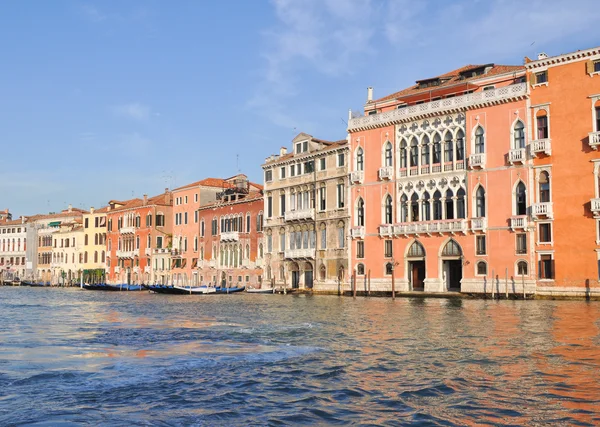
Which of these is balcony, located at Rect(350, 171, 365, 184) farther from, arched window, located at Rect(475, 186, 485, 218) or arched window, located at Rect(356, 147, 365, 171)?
arched window, located at Rect(475, 186, 485, 218)

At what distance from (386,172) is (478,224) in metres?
6.27

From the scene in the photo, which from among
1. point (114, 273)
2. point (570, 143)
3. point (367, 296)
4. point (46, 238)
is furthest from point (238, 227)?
point (46, 238)

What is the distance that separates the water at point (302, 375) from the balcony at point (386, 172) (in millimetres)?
19058

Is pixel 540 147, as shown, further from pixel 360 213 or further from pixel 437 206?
pixel 360 213

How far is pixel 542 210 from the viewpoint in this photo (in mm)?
28609

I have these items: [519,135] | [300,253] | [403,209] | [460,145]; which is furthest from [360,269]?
[519,135]

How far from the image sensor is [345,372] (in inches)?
366

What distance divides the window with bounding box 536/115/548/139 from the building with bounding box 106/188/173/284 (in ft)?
112

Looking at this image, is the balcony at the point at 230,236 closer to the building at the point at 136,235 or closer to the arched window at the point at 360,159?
the building at the point at 136,235

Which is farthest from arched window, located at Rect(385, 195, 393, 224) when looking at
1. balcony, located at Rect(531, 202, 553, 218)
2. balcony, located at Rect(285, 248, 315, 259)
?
balcony, located at Rect(531, 202, 553, 218)

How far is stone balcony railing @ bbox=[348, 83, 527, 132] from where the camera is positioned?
3006cm

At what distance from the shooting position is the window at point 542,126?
95.9 feet

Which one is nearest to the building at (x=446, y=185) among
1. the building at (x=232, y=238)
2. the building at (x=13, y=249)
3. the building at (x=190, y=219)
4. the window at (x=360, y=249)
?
the window at (x=360, y=249)

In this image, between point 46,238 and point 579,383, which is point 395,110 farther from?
point 46,238
